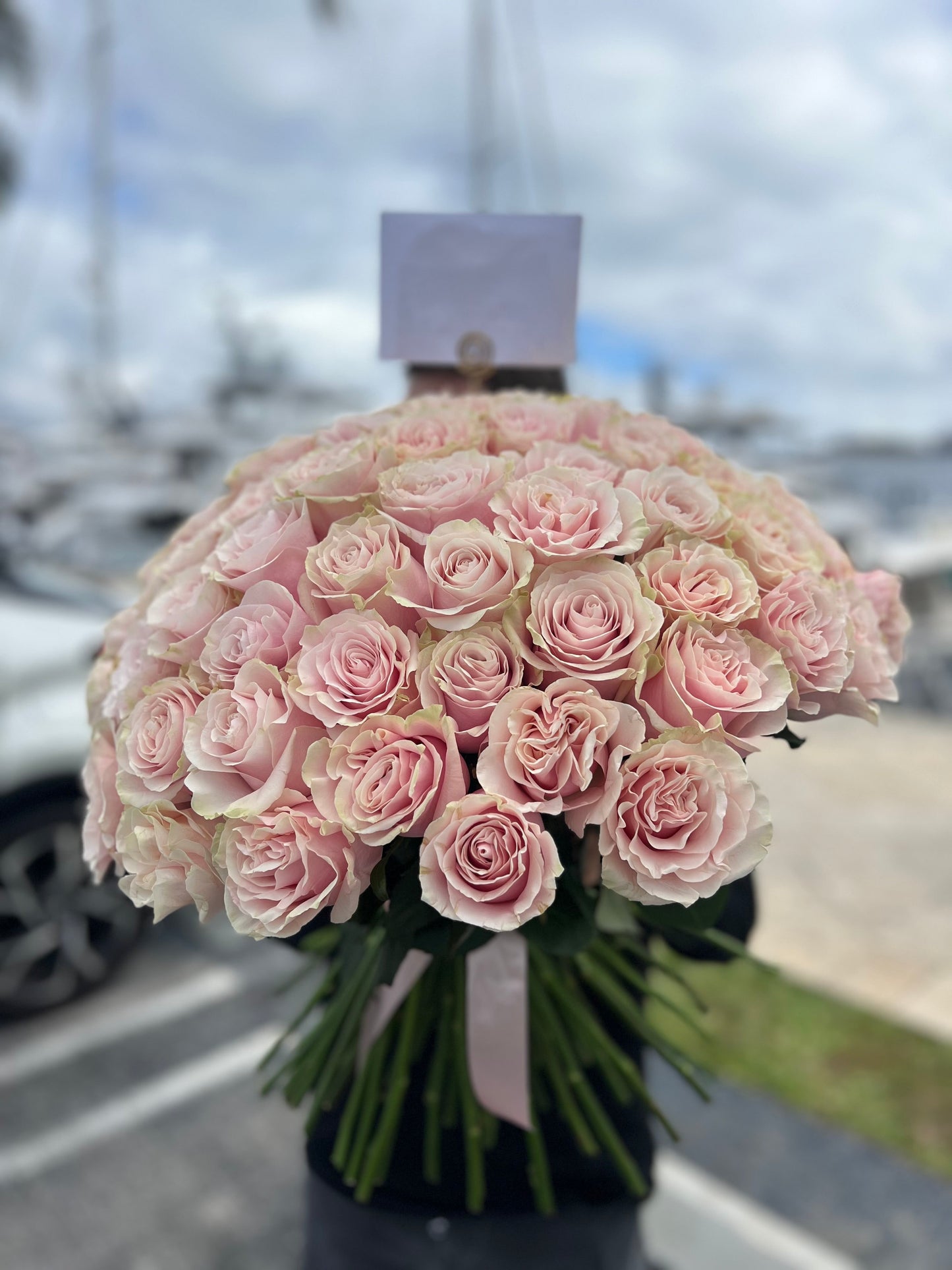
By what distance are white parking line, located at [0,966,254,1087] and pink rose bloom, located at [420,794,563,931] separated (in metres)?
3.00

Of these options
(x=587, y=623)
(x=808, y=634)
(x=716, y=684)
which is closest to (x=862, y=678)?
(x=808, y=634)

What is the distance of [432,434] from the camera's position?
3.66 feet

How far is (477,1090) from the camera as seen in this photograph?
1215mm

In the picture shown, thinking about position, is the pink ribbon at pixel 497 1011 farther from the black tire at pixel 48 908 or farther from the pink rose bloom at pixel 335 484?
the black tire at pixel 48 908

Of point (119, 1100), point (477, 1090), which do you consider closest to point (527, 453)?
point (477, 1090)

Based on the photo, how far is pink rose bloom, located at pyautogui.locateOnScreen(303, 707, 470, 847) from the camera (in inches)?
33.4

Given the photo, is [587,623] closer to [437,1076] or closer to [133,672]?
[133,672]

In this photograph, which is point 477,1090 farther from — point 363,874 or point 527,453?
point 527,453

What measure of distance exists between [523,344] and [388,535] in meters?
0.53

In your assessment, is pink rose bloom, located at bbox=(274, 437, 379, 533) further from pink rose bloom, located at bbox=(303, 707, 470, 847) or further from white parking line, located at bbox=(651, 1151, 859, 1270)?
white parking line, located at bbox=(651, 1151, 859, 1270)

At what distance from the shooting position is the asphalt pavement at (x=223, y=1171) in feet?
8.34

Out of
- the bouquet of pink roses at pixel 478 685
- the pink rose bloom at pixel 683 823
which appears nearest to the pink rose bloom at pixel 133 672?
the bouquet of pink roses at pixel 478 685

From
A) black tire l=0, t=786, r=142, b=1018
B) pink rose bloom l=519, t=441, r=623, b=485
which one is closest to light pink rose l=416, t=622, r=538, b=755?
pink rose bloom l=519, t=441, r=623, b=485

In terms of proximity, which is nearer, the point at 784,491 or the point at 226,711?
the point at 226,711
